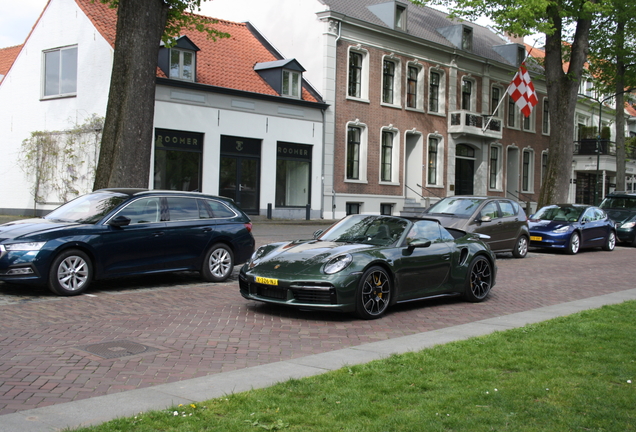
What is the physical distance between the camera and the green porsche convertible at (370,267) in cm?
862

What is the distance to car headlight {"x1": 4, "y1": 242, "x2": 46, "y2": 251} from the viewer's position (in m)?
9.87

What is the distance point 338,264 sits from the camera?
28.6 feet

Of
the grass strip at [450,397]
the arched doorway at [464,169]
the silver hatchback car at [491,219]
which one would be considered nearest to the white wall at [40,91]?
the silver hatchback car at [491,219]

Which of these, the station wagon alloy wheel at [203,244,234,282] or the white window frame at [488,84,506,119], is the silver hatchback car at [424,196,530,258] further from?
the white window frame at [488,84,506,119]

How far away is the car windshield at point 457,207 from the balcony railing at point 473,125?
64.9 ft

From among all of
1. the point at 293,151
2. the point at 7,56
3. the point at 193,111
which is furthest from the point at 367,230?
the point at 7,56

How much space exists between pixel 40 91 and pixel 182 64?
6330mm

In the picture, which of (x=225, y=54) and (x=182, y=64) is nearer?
(x=182, y=64)

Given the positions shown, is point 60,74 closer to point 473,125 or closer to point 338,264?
point 473,125

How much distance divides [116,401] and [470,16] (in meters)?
26.5

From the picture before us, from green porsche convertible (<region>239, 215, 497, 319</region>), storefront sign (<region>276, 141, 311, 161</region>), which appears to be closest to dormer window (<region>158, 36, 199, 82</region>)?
storefront sign (<region>276, 141, 311, 161</region>)

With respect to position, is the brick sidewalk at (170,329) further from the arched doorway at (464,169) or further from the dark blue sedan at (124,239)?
the arched doorway at (464,169)

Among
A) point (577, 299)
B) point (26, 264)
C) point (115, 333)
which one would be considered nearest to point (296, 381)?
point (115, 333)

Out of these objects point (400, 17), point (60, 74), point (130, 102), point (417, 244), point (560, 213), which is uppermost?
point (400, 17)
